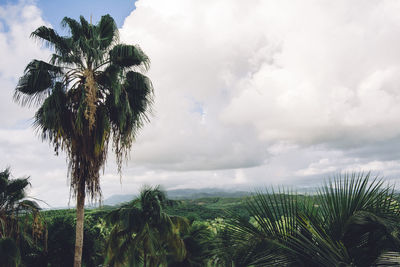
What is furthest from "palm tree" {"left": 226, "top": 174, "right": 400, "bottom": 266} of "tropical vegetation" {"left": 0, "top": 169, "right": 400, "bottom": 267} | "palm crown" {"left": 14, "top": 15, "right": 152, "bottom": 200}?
"palm crown" {"left": 14, "top": 15, "right": 152, "bottom": 200}

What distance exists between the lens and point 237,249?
9.50 feet

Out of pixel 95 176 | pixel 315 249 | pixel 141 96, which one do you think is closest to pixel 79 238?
pixel 95 176

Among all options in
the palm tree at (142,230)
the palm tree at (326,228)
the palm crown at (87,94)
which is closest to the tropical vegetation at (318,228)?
the palm tree at (326,228)

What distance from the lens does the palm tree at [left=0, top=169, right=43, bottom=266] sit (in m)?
7.04

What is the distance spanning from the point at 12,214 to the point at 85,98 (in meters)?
3.92

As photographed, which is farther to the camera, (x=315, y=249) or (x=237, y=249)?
(x=237, y=249)

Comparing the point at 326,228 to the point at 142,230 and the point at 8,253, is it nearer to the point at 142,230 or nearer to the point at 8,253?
the point at 8,253

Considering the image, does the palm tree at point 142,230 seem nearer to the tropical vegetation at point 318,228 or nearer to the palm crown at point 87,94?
the palm crown at point 87,94

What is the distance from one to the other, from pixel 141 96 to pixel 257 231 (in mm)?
6973

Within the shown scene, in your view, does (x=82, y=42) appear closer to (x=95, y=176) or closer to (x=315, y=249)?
(x=95, y=176)

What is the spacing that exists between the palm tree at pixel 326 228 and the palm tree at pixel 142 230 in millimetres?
8694

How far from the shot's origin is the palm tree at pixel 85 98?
24.7 ft

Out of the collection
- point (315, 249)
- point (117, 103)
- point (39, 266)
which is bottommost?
point (39, 266)

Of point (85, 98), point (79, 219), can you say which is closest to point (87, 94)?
point (85, 98)
